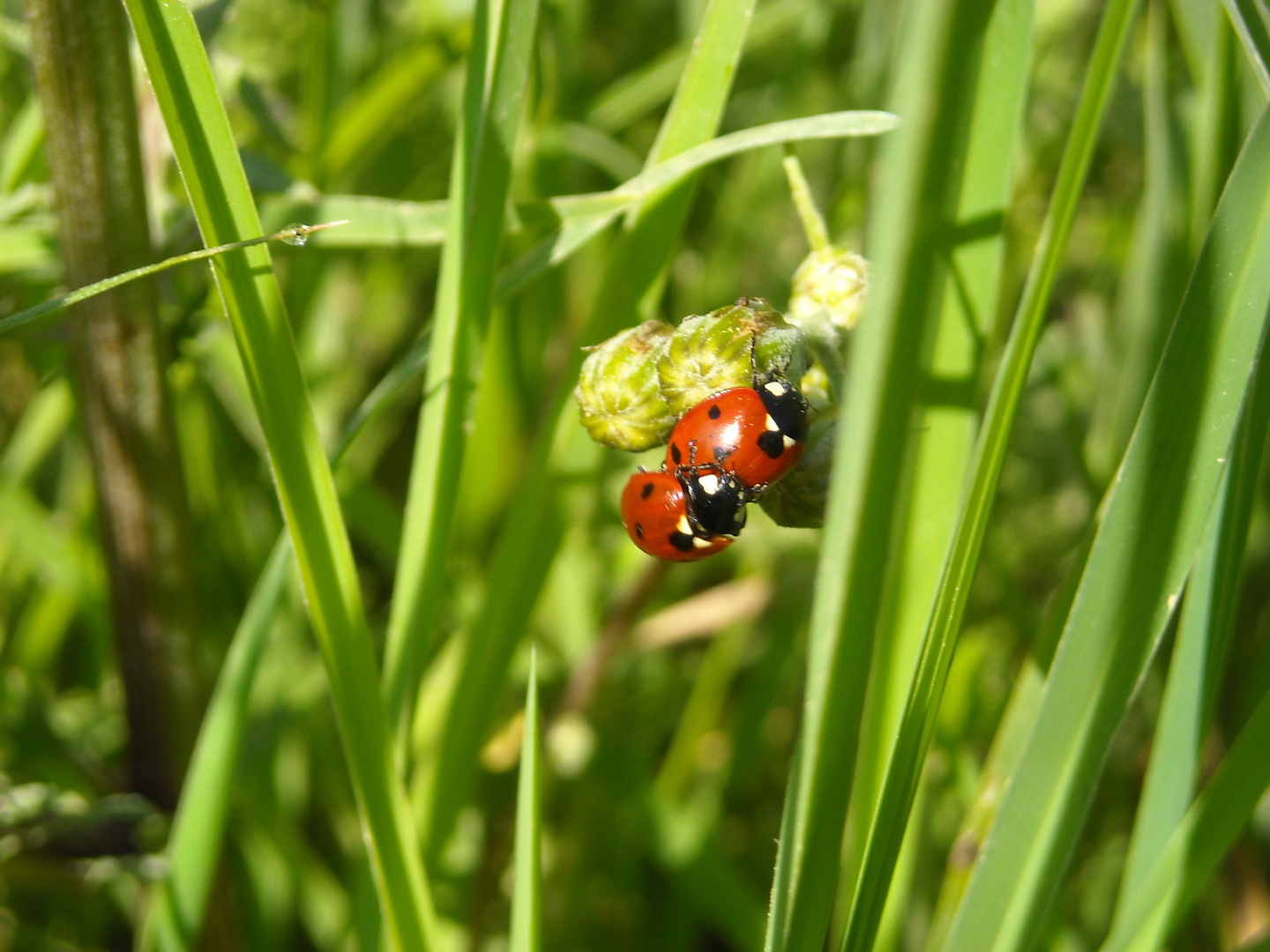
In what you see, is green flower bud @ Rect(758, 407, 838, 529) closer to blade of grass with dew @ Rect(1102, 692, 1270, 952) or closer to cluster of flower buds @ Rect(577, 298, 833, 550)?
cluster of flower buds @ Rect(577, 298, 833, 550)

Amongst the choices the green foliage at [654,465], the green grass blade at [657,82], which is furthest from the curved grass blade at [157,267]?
the green grass blade at [657,82]

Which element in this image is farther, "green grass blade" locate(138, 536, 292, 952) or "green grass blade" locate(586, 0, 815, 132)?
"green grass blade" locate(586, 0, 815, 132)

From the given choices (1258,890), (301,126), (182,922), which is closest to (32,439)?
(301,126)

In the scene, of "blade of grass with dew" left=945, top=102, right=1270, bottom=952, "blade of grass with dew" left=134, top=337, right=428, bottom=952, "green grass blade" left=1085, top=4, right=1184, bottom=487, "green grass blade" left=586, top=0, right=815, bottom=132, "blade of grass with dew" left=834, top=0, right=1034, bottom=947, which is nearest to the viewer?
"blade of grass with dew" left=945, top=102, right=1270, bottom=952

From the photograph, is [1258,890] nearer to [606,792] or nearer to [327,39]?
[606,792]

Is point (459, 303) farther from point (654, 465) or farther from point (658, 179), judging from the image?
point (654, 465)

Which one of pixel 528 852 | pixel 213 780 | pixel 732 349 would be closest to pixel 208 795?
pixel 213 780

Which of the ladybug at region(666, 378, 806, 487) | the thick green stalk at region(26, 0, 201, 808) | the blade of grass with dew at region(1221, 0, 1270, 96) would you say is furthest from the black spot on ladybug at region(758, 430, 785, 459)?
the thick green stalk at region(26, 0, 201, 808)
